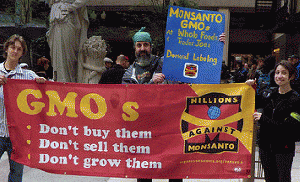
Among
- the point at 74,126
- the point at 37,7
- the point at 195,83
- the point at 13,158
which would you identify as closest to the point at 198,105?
the point at 195,83

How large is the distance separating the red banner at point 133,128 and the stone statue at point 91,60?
355 cm

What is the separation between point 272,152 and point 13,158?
103 inches

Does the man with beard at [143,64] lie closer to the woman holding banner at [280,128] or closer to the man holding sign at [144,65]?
the man holding sign at [144,65]

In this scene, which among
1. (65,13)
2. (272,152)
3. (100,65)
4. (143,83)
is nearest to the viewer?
(272,152)

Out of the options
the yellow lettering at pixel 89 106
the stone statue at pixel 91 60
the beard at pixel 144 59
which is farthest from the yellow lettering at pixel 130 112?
the stone statue at pixel 91 60

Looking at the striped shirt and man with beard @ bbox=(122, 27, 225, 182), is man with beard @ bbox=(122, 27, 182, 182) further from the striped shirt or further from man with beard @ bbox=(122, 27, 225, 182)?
the striped shirt

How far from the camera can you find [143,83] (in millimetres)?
3539

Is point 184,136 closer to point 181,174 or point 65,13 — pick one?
point 181,174

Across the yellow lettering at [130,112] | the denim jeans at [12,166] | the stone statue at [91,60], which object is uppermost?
the stone statue at [91,60]

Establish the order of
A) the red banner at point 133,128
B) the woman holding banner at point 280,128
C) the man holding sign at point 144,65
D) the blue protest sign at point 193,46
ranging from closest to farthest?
1. the woman holding banner at point 280,128
2. the red banner at point 133,128
3. the man holding sign at point 144,65
4. the blue protest sign at point 193,46

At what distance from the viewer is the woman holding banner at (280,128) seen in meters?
3.17

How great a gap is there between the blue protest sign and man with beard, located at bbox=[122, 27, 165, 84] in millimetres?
130

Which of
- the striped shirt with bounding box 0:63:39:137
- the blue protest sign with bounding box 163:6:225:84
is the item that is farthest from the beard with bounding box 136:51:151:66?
the striped shirt with bounding box 0:63:39:137

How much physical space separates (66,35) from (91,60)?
2.41 feet
